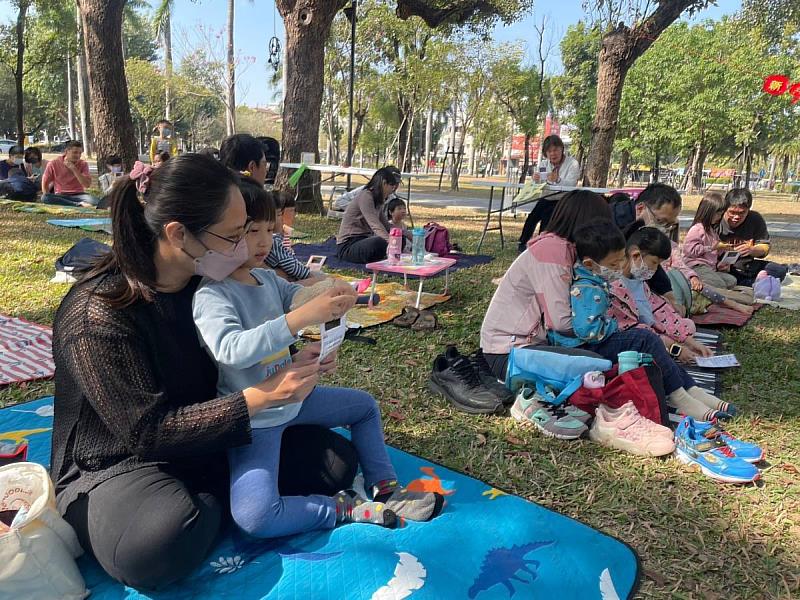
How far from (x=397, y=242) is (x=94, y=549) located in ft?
12.9

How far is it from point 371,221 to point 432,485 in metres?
4.12

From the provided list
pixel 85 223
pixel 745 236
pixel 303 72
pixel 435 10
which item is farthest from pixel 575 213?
pixel 435 10

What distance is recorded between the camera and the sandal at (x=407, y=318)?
4746mm

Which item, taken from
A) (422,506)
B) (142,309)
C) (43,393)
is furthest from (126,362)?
(43,393)

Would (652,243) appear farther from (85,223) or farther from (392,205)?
(85,223)

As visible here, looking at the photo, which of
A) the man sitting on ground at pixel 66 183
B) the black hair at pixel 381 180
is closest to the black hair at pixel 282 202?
A: the black hair at pixel 381 180

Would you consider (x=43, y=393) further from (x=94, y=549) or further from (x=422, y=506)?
(x=422, y=506)

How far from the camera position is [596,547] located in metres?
2.15

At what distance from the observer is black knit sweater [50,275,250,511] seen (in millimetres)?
1631

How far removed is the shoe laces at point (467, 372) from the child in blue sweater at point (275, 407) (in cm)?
119

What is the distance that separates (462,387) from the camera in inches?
133

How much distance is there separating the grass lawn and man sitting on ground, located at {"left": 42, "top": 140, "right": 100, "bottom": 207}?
20.5ft

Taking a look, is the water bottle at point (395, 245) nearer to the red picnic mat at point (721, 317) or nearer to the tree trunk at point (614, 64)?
the red picnic mat at point (721, 317)

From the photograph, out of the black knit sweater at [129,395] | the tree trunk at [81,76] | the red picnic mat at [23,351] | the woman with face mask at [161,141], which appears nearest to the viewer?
the black knit sweater at [129,395]
